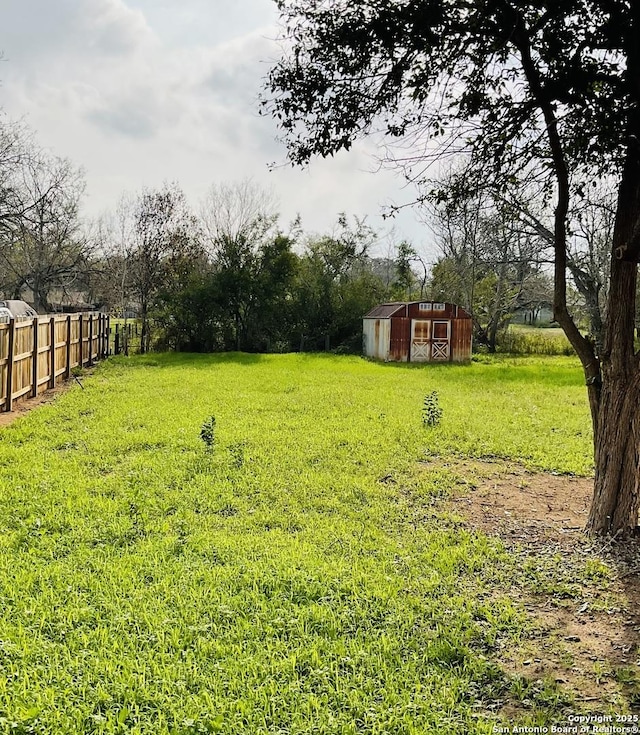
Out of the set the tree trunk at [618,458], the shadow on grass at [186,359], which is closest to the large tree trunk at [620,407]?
the tree trunk at [618,458]

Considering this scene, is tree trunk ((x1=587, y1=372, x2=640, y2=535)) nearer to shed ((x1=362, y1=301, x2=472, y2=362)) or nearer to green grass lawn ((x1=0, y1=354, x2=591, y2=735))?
green grass lawn ((x1=0, y1=354, x2=591, y2=735))

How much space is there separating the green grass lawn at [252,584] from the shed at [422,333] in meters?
13.2

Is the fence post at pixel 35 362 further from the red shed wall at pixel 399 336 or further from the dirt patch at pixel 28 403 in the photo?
the red shed wall at pixel 399 336

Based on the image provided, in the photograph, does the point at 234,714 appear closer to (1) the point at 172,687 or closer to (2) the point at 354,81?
(1) the point at 172,687

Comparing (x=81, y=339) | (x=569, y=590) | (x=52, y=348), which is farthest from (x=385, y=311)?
(x=569, y=590)

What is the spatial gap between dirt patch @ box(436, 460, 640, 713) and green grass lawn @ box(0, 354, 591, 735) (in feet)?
0.49

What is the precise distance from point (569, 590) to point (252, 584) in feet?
6.47

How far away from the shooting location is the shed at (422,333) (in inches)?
834

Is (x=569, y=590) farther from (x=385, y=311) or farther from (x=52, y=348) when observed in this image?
(x=385, y=311)

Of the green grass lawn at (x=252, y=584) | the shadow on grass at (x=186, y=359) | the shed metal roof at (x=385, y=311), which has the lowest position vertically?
the green grass lawn at (x=252, y=584)

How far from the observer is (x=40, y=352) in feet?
36.1

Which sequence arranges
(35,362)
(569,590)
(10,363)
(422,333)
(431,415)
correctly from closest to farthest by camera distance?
(569,590) < (431,415) < (10,363) < (35,362) < (422,333)

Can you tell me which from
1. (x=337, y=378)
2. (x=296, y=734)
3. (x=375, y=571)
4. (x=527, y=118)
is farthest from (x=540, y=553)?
(x=337, y=378)

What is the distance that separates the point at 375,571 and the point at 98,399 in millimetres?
8034
